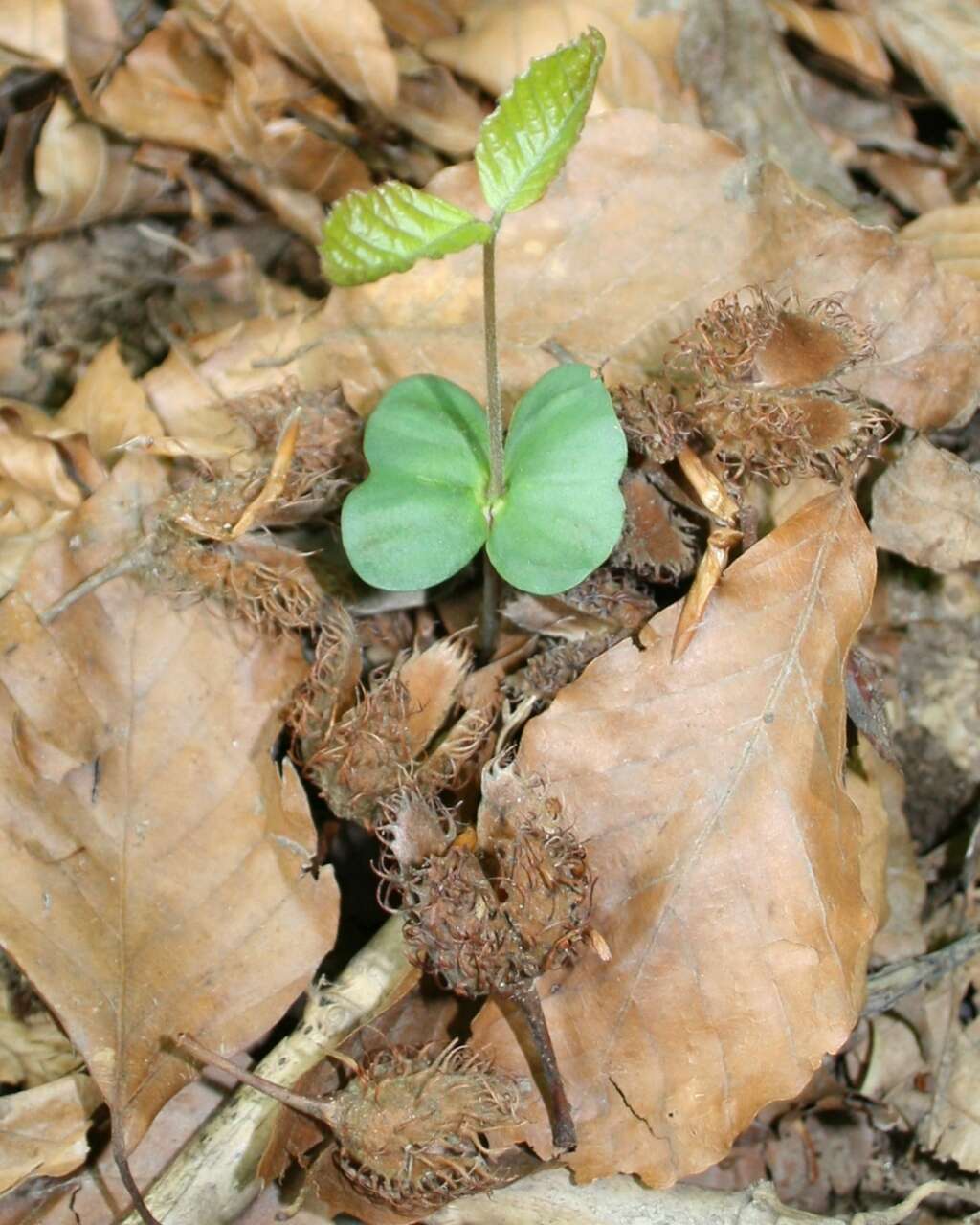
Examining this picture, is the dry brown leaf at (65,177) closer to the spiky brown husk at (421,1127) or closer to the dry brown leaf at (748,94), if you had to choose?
the dry brown leaf at (748,94)

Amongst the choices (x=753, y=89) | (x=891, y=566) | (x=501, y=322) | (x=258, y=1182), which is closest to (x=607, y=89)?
(x=753, y=89)

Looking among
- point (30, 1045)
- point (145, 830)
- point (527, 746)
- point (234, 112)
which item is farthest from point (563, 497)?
point (234, 112)

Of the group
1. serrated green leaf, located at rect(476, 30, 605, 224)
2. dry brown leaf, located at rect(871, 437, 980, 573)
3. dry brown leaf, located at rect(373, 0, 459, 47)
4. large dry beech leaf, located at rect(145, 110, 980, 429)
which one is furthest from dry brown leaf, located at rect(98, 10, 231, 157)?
dry brown leaf, located at rect(871, 437, 980, 573)

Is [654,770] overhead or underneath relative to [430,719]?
underneath

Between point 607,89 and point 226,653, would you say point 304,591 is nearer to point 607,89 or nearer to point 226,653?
point 226,653

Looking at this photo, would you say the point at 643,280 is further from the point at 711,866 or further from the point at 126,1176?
the point at 126,1176

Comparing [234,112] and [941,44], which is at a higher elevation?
[234,112]
